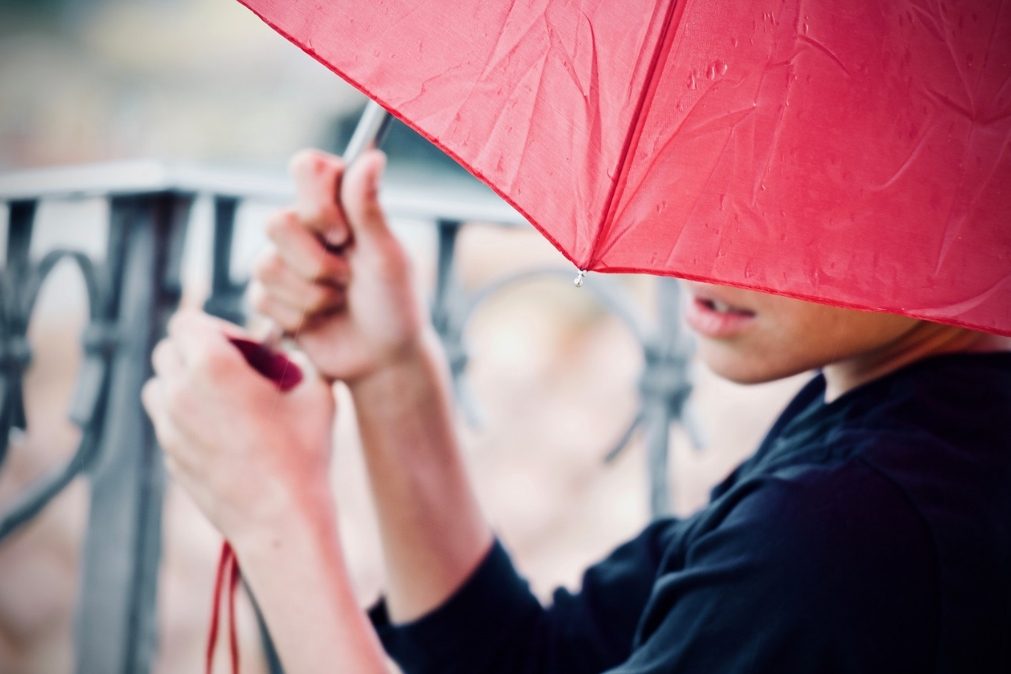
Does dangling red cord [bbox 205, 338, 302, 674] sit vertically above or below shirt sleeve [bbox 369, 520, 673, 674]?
above

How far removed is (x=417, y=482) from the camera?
105 centimetres

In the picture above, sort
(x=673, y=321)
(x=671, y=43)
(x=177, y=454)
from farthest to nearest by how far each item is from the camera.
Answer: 1. (x=673, y=321)
2. (x=177, y=454)
3. (x=671, y=43)

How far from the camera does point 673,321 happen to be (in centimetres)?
157

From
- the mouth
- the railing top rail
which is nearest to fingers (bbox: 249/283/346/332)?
the railing top rail

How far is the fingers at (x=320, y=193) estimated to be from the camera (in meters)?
0.97

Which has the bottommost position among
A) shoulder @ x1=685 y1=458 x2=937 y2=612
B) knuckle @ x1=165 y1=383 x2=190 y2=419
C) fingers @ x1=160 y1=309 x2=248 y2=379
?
shoulder @ x1=685 y1=458 x2=937 y2=612

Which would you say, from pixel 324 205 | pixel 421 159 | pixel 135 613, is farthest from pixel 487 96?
pixel 421 159

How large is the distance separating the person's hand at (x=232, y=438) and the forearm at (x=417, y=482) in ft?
0.40

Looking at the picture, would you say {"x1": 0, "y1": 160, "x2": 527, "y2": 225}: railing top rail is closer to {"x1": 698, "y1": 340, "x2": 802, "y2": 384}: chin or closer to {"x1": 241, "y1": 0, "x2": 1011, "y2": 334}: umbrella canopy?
{"x1": 698, "y1": 340, "x2": 802, "y2": 384}: chin

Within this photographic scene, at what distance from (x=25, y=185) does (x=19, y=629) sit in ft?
5.94

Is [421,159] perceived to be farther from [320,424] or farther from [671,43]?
[671,43]

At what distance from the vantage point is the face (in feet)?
2.66

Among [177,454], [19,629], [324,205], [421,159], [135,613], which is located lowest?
[19,629]

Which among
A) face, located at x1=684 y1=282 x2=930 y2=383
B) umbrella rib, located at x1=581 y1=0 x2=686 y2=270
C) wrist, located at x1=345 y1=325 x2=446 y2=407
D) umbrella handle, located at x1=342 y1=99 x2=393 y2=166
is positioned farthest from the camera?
wrist, located at x1=345 y1=325 x2=446 y2=407
